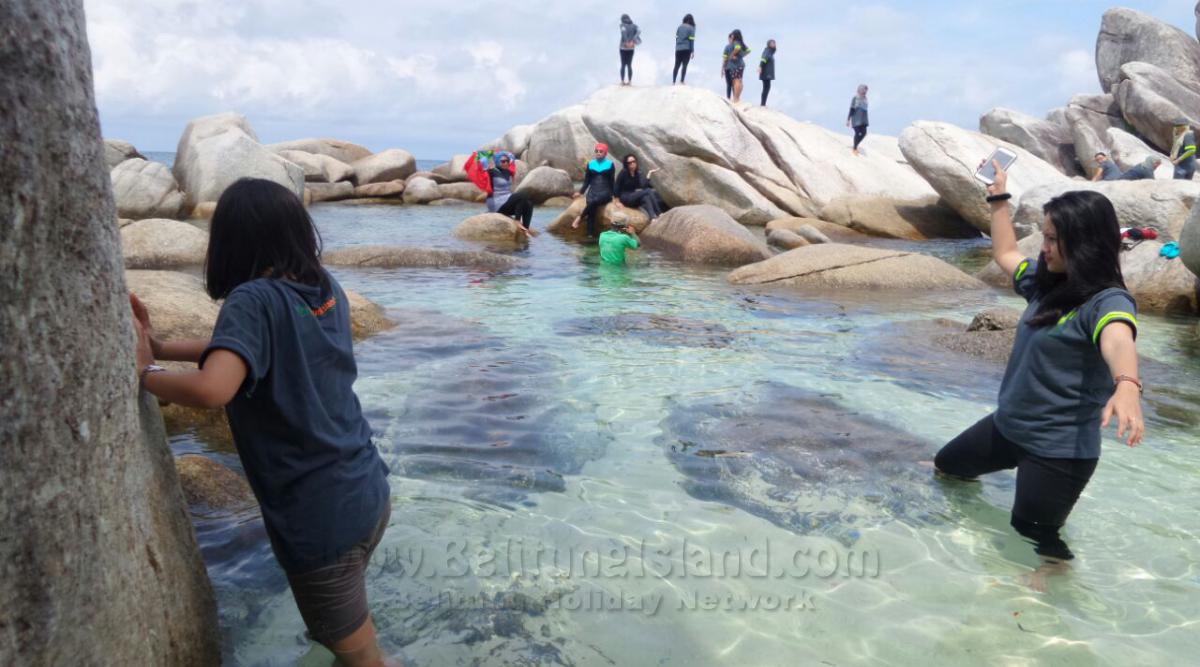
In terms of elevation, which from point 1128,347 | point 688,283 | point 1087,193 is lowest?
point 688,283

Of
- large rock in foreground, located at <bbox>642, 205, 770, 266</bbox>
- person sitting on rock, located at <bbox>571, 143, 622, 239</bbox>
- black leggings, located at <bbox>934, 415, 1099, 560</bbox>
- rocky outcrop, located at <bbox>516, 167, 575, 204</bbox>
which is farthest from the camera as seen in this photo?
rocky outcrop, located at <bbox>516, 167, 575, 204</bbox>

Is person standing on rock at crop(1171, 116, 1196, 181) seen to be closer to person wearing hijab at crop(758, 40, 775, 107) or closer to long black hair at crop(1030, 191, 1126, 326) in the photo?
person wearing hijab at crop(758, 40, 775, 107)

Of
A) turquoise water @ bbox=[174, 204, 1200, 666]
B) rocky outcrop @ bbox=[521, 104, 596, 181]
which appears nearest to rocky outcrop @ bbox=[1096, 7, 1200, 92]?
rocky outcrop @ bbox=[521, 104, 596, 181]

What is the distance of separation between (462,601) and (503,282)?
9.41 meters

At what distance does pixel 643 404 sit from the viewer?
6.38 m

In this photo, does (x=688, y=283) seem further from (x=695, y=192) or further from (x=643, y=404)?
(x=695, y=192)

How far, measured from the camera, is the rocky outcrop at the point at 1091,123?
31438 mm

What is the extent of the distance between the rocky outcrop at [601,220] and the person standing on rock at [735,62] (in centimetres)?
877

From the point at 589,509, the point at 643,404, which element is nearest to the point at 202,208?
the point at 643,404

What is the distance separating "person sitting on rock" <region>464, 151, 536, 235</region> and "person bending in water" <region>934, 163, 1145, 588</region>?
15245mm

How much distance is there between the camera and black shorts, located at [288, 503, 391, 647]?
8.48 feet

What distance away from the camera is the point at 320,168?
1227 inches

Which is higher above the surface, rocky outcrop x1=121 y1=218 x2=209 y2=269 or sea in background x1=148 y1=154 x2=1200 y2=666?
rocky outcrop x1=121 y1=218 x2=209 y2=269

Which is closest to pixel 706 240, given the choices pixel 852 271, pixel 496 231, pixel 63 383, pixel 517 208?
pixel 852 271
